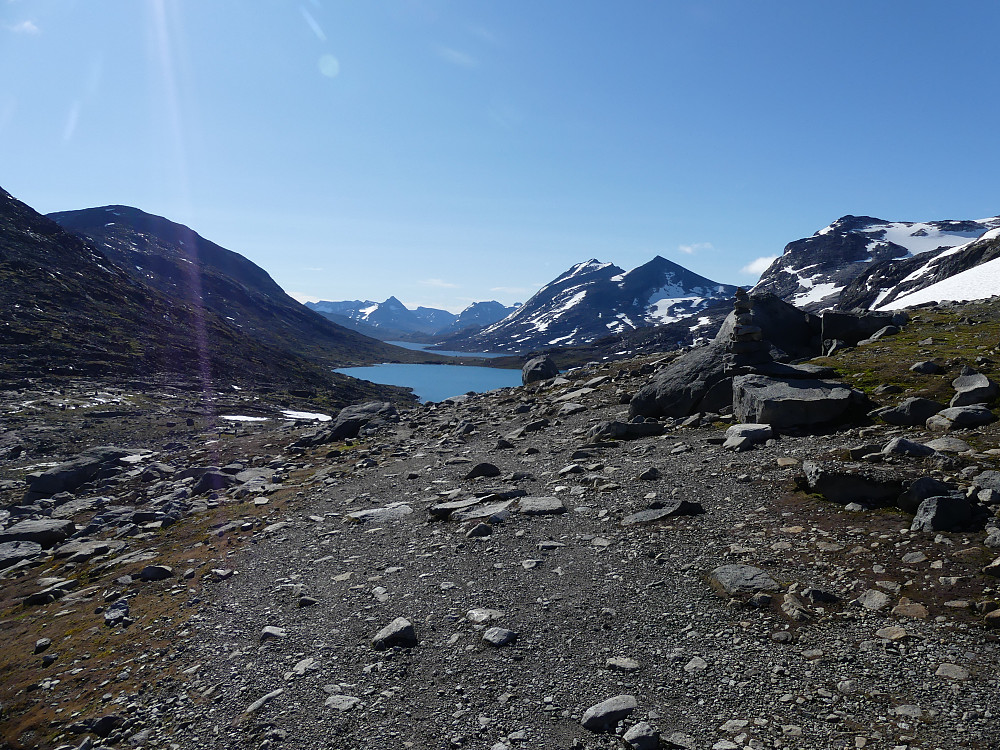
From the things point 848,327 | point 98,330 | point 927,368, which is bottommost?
point 927,368

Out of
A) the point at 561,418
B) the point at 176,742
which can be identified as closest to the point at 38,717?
the point at 176,742

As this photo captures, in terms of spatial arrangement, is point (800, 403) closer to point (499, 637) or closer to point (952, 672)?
point (952, 672)

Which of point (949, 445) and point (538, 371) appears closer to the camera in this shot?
point (949, 445)

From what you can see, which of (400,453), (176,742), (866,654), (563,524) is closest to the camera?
(866,654)

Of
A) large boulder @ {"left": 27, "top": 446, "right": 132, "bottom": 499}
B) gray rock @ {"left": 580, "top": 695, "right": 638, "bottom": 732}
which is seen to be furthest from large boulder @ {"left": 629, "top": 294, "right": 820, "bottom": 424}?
large boulder @ {"left": 27, "top": 446, "right": 132, "bottom": 499}

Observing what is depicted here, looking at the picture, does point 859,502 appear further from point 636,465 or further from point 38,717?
point 38,717

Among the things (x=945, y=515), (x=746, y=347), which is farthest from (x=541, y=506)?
(x=746, y=347)

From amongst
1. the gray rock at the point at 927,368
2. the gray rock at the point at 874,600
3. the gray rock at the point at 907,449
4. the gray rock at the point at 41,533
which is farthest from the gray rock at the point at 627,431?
the gray rock at the point at 41,533

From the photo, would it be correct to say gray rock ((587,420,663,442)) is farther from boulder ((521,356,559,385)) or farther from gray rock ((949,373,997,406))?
boulder ((521,356,559,385))

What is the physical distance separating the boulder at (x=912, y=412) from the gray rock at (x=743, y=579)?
841cm

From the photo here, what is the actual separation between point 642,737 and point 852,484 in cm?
751

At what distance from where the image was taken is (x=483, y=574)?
34.9 feet

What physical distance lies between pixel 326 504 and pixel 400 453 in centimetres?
665

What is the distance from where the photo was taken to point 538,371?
1558 inches
